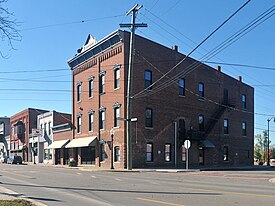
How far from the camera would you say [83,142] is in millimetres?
42031

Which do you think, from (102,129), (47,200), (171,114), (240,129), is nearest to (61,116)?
(102,129)

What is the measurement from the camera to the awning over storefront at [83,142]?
4041 centimetres

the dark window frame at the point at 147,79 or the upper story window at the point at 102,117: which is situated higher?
the dark window frame at the point at 147,79

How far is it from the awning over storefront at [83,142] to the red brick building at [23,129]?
77.8 ft

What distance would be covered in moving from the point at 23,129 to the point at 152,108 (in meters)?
39.7

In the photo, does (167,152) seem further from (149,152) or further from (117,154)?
(117,154)

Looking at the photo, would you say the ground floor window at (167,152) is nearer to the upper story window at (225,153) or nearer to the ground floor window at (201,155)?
the ground floor window at (201,155)

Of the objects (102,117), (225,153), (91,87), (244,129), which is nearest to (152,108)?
(102,117)

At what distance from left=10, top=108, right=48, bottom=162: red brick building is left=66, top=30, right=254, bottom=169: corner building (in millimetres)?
23133

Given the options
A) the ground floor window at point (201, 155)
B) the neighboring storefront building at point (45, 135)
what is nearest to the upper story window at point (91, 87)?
the neighboring storefront building at point (45, 135)

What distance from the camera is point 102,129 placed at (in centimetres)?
4022

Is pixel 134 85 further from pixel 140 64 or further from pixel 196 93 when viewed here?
pixel 196 93

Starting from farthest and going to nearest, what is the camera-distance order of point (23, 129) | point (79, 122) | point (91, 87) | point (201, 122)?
1. point (23, 129)
2. point (79, 122)
3. point (201, 122)
4. point (91, 87)

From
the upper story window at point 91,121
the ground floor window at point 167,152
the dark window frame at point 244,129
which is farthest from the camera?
the dark window frame at point 244,129
